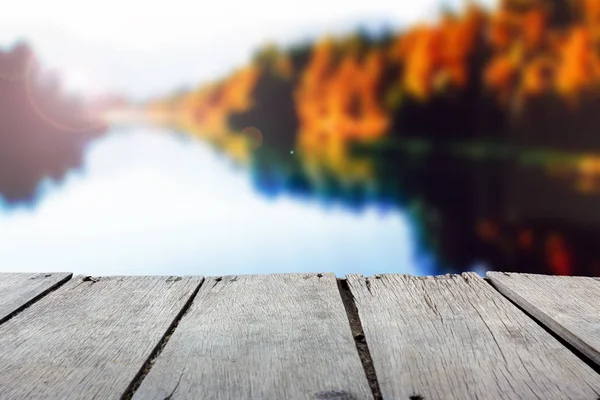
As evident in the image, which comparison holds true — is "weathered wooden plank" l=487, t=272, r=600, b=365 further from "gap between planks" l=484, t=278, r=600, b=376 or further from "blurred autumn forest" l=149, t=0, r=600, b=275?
"blurred autumn forest" l=149, t=0, r=600, b=275

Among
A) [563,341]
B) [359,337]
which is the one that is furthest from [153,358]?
[563,341]

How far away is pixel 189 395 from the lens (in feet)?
2.03

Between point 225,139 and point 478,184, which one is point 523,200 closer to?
point 478,184

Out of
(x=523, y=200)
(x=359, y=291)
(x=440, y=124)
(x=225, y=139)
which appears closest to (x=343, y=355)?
(x=359, y=291)

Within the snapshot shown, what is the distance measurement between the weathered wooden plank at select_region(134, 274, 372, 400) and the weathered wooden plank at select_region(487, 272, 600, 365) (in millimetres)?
280

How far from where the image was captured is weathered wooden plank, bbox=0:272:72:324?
938mm

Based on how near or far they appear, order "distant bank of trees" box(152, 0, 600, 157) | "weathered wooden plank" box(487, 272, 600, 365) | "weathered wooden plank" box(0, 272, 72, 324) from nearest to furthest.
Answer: "weathered wooden plank" box(487, 272, 600, 365), "weathered wooden plank" box(0, 272, 72, 324), "distant bank of trees" box(152, 0, 600, 157)

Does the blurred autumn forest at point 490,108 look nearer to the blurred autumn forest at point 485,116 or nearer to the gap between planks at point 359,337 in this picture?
the blurred autumn forest at point 485,116

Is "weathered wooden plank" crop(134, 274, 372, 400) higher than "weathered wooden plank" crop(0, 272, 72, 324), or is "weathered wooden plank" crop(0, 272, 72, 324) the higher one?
"weathered wooden plank" crop(0, 272, 72, 324)

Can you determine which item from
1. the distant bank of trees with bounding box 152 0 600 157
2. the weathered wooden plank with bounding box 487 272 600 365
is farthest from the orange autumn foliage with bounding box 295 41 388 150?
the weathered wooden plank with bounding box 487 272 600 365

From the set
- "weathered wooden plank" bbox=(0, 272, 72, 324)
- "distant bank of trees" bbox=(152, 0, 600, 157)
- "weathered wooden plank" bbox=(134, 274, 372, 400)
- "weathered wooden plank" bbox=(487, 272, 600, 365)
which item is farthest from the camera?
"distant bank of trees" bbox=(152, 0, 600, 157)

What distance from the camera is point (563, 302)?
917mm

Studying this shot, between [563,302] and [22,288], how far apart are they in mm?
885

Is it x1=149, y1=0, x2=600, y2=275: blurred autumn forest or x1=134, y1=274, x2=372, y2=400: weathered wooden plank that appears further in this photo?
x1=149, y1=0, x2=600, y2=275: blurred autumn forest
